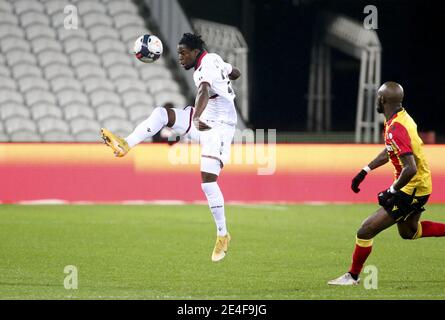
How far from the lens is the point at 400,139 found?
957 centimetres

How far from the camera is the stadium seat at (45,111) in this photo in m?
22.5

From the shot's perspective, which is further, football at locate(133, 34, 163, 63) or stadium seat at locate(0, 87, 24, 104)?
stadium seat at locate(0, 87, 24, 104)

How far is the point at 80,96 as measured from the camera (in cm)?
2328

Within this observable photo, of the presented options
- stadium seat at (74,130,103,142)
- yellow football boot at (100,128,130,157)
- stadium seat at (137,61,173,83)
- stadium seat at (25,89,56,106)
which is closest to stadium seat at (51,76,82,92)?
stadium seat at (25,89,56,106)

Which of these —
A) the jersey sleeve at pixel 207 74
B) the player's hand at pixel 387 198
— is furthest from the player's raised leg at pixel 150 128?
the player's hand at pixel 387 198

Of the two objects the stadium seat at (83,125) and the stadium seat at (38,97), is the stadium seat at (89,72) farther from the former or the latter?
the stadium seat at (83,125)

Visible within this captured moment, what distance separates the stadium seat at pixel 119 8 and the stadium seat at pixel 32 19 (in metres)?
1.75

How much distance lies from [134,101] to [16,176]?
4.87 meters

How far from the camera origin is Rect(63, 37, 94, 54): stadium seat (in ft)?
80.4

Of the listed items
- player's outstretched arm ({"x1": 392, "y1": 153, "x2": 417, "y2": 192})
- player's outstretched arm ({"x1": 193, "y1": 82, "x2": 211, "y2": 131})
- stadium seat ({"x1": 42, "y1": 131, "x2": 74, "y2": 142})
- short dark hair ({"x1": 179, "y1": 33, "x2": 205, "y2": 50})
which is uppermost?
short dark hair ({"x1": 179, "y1": 33, "x2": 205, "y2": 50})

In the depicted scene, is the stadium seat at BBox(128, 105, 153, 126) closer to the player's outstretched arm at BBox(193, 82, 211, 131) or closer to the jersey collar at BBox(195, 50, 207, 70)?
the jersey collar at BBox(195, 50, 207, 70)

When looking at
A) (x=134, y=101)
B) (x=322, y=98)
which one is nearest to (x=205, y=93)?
(x=134, y=101)

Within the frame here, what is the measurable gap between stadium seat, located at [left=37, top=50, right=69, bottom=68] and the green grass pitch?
Result: 602cm

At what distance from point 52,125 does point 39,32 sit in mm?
3397
